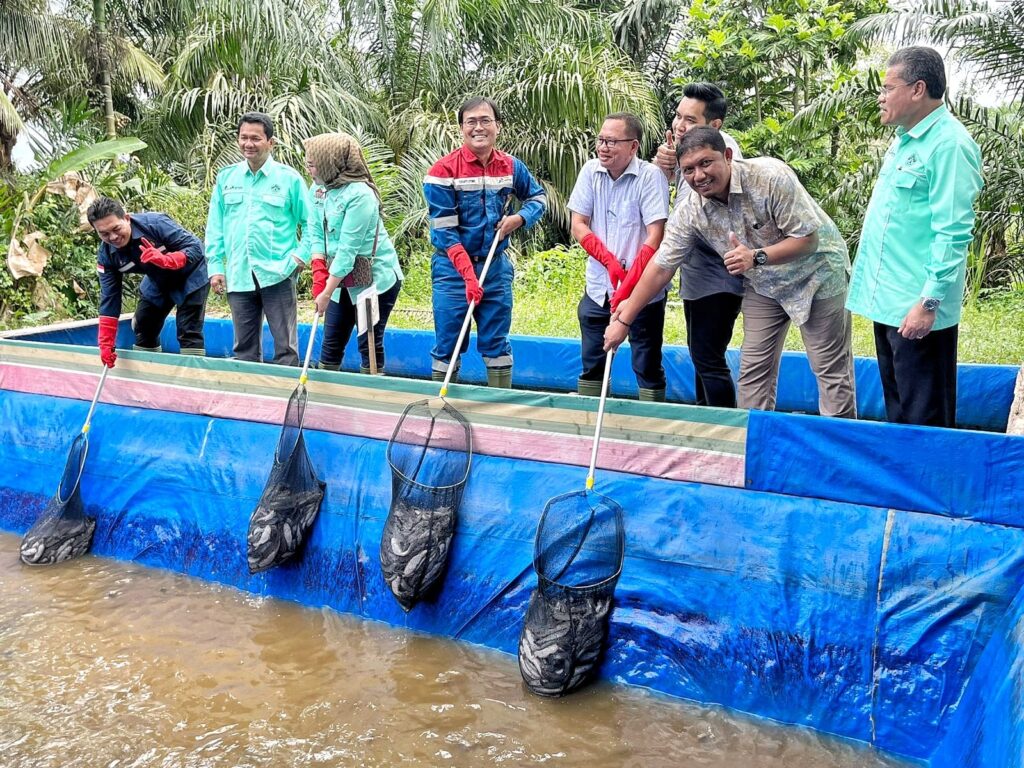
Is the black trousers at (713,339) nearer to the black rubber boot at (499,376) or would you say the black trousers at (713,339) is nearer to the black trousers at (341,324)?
the black rubber boot at (499,376)

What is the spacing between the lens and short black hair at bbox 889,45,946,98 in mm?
3039

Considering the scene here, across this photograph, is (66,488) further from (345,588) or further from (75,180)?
(75,180)

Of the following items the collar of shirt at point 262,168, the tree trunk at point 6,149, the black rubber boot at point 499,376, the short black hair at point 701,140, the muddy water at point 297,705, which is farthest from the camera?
the tree trunk at point 6,149

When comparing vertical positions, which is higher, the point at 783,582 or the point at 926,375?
the point at 926,375

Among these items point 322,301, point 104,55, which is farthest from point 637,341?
point 104,55

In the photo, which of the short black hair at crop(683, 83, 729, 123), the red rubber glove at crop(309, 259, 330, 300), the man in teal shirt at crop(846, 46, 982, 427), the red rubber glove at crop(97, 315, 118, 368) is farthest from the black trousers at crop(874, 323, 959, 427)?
the red rubber glove at crop(97, 315, 118, 368)

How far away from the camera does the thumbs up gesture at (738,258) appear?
3285 mm

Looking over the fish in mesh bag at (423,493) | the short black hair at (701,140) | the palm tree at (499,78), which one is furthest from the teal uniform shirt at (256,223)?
the palm tree at (499,78)

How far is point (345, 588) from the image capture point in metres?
3.92

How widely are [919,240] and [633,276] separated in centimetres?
118

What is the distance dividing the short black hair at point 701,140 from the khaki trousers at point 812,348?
2.03ft

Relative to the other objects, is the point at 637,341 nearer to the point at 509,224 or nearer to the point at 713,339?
the point at 713,339

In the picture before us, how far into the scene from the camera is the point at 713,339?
379 centimetres

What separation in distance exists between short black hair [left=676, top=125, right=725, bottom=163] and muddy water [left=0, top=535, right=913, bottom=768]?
189cm
